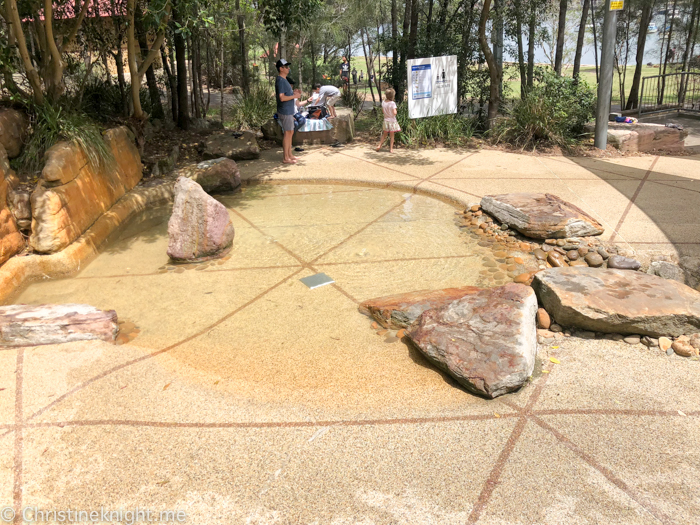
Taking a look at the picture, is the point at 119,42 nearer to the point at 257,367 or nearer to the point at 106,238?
the point at 106,238

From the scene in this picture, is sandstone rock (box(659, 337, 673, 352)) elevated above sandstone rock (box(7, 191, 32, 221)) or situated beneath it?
situated beneath

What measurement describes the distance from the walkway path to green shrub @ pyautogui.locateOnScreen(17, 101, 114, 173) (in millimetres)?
2701

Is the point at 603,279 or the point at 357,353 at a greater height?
the point at 603,279

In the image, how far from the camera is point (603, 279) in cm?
409

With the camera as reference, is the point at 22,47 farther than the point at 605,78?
No

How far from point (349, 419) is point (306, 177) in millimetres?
5625

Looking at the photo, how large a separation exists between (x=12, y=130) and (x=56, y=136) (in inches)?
16.5

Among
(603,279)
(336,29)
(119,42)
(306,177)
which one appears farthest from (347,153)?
(336,29)

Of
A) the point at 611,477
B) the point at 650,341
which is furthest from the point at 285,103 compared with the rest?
the point at 611,477

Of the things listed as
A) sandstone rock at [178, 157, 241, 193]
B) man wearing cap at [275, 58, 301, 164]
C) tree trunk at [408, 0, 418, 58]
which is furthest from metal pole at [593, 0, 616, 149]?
sandstone rock at [178, 157, 241, 193]

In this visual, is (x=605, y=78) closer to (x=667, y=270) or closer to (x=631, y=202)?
(x=631, y=202)

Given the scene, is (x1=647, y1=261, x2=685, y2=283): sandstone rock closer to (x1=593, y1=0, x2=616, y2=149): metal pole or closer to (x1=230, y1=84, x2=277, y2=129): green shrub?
(x1=593, y1=0, x2=616, y2=149): metal pole

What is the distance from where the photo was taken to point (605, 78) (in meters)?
9.00

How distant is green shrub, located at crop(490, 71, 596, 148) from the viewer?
9450 mm
